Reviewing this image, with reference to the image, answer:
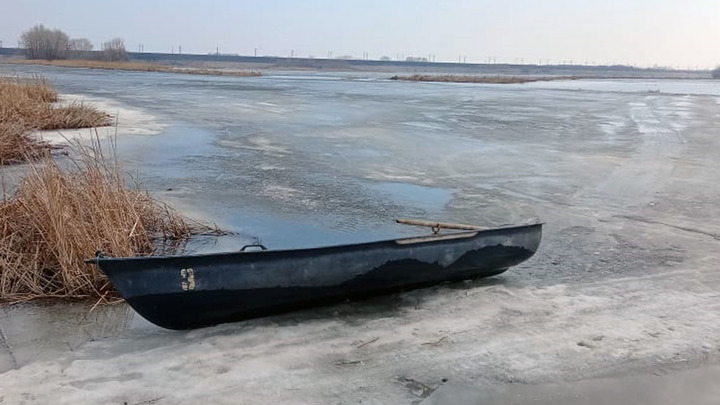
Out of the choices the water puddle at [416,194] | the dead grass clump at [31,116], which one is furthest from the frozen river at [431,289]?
the dead grass clump at [31,116]

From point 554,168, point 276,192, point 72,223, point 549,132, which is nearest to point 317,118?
point 549,132

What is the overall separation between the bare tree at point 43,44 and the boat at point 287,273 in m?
118

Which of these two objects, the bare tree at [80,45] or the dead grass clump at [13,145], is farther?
the bare tree at [80,45]

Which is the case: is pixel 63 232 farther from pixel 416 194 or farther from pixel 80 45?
pixel 80 45

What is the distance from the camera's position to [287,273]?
4.87m

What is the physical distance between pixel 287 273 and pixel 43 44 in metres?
119

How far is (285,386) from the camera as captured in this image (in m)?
3.97

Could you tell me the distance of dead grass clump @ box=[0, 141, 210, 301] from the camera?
550 cm

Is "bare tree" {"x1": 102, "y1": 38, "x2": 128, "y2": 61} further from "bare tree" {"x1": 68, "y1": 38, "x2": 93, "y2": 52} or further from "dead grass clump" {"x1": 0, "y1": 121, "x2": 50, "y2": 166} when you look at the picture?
"dead grass clump" {"x1": 0, "y1": 121, "x2": 50, "y2": 166}

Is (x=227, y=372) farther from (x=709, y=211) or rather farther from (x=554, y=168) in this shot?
(x=554, y=168)

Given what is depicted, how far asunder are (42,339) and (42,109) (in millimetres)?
13261

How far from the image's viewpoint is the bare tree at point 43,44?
109000mm

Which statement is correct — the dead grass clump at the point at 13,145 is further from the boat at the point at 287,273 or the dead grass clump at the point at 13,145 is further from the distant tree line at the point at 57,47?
the distant tree line at the point at 57,47

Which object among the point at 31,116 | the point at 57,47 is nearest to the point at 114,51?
the point at 57,47
